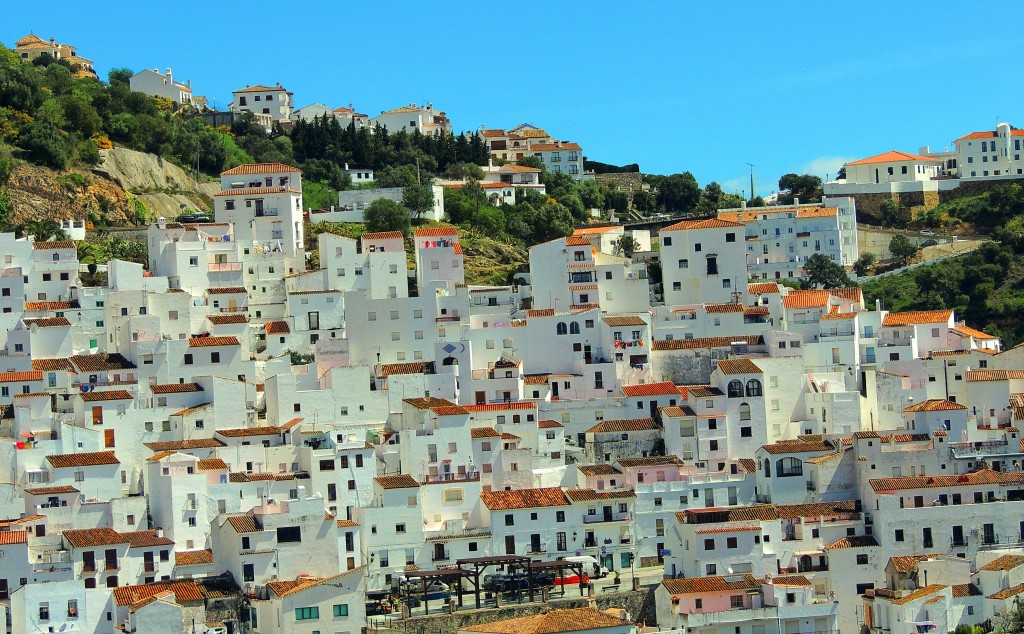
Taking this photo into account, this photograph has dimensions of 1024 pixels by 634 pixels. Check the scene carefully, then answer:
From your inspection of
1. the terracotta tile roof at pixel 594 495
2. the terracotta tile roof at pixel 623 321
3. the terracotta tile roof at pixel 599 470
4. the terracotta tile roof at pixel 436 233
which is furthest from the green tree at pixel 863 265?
the terracotta tile roof at pixel 594 495

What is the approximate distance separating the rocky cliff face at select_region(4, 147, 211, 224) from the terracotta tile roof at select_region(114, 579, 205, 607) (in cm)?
2825

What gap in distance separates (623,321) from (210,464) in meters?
15.8

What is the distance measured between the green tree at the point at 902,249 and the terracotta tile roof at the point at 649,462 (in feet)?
108

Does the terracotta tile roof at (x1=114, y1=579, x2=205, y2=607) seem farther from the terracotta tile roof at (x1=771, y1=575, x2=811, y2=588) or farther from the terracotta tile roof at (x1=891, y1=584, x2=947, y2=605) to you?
the terracotta tile roof at (x1=891, y1=584, x2=947, y2=605)

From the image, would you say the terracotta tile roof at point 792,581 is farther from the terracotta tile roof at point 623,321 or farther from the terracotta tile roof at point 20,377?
the terracotta tile roof at point 20,377

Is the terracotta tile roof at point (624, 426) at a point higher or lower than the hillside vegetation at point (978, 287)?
lower

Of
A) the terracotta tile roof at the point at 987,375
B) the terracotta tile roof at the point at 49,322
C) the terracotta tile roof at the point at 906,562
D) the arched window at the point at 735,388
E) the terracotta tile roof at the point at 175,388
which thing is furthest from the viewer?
the terracotta tile roof at the point at 987,375

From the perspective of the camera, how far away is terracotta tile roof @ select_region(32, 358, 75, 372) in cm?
5784

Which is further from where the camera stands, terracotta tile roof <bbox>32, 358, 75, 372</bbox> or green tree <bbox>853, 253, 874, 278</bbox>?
green tree <bbox>853, 253, 874, 278</bbox>

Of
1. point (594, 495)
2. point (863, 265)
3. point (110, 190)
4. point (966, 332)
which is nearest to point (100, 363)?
point (594, 495)

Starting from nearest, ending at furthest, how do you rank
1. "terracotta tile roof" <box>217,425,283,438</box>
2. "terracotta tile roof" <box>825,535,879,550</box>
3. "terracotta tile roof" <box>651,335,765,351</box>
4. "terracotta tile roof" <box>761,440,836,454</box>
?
"terracotta tile roof" <box>825,535,879,550</box> → "terracotta tile roof" <box>217,425,283,438</box> → "terracotta tile roof" <box>761,440,836,454</box> → "terracotta tile roof" <box>651,335,765,351</box>

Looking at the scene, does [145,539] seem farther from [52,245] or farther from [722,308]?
[722,308]

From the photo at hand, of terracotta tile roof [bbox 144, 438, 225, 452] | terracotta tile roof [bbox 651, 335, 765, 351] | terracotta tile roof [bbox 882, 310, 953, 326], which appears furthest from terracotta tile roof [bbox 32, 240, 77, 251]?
terracotta tile roof [bbox 882, 310, 953, 326]

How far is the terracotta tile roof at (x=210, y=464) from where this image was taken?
53.6 m
